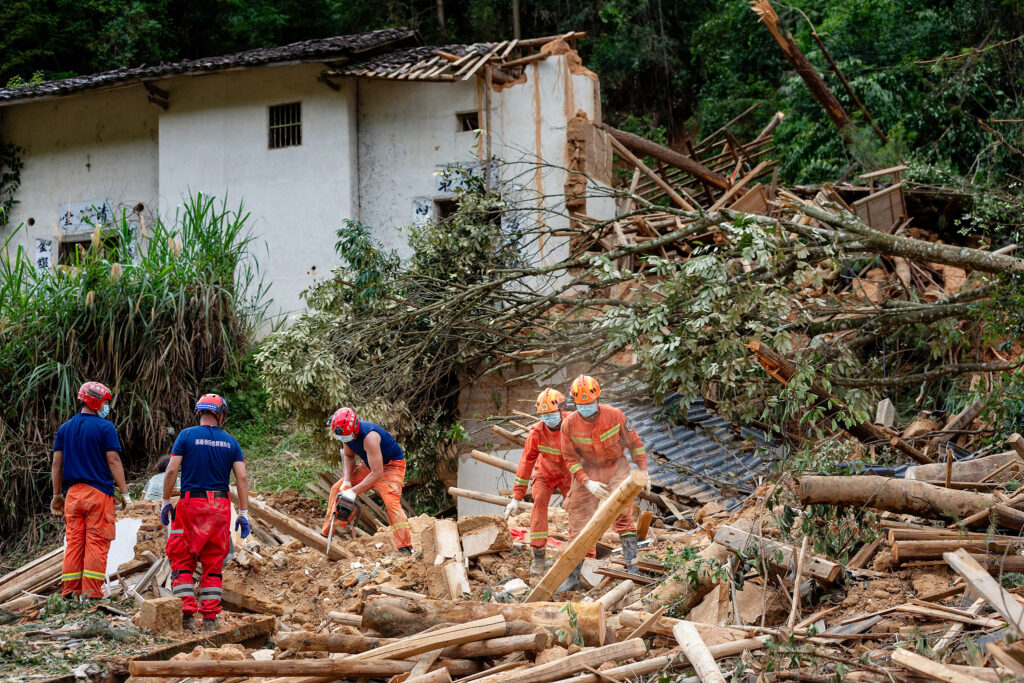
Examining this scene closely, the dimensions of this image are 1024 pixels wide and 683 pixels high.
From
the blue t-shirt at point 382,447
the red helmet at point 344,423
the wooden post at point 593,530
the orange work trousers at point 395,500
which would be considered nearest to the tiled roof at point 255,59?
the blue t-shirt at point 382,447

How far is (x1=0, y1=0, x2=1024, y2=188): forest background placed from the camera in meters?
19.6

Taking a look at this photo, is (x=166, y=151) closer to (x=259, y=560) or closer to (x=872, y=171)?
(x=259, y=560)

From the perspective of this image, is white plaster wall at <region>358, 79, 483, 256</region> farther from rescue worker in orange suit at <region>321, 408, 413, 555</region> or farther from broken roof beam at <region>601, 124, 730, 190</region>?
rescue worker in orange suit at <region>321, 408, 413, 555</region>

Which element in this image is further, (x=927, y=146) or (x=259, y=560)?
(x=927, y=146)

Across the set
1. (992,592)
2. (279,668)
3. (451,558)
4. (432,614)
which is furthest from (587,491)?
(992,592)

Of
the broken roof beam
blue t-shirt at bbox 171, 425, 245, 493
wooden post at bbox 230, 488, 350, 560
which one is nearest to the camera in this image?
blue t-shirt at bbox 171, 425, 245, 493

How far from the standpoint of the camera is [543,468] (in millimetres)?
8609

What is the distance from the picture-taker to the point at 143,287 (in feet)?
45.5

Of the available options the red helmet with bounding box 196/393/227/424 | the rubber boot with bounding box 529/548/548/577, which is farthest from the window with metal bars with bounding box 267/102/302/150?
the rubber boot with bounding box 529/548/548/577

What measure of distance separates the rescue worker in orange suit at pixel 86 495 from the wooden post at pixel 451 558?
109 inches

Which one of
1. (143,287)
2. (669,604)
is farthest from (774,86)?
(669,604)

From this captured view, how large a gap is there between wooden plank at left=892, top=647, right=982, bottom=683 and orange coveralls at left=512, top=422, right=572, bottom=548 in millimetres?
4130

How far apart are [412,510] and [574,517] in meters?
5.93

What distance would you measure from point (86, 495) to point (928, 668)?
22.5 ft
